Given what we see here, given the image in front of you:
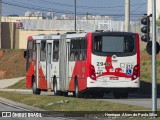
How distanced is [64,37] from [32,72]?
552cm

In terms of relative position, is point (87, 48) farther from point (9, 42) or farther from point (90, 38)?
point (9, 42)

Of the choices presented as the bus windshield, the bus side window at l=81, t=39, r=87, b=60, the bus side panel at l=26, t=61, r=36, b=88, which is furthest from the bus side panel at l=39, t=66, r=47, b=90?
the bus windshield

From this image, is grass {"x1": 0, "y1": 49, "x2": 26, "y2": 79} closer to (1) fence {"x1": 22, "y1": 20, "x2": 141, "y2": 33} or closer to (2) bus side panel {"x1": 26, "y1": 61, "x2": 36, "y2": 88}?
(1) fence {"x1": 22, "y1": 20, "x2": 141, "y2": 33}

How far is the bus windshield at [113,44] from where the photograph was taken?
3177 centimetres

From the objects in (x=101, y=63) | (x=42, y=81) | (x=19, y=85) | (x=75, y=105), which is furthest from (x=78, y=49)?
(x=19, y=85)

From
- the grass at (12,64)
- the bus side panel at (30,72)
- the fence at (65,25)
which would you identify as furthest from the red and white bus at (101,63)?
the fence at (65,25)

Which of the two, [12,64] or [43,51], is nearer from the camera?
[43,51]

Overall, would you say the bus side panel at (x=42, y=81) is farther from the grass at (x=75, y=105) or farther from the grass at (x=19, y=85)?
the grass at (x=19, y=85)

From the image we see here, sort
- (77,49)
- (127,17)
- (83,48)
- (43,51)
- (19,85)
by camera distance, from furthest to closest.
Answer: (19,85), (127,17), (43,51), (77,49), (83,48)

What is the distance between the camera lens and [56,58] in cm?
3559

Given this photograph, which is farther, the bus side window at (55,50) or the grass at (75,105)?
the bus side window at (55,50)

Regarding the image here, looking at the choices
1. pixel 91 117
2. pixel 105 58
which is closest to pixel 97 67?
pixel 105 58

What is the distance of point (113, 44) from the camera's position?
31922mm

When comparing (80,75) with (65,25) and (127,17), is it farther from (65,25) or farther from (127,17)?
(65,25)
